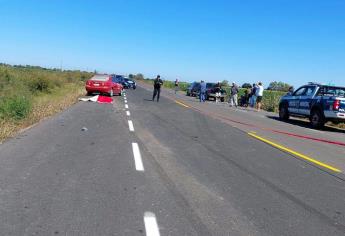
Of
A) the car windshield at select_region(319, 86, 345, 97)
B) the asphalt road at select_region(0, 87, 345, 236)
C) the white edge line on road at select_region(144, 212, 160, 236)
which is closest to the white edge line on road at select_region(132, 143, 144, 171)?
the asphalt road at select_region(0, 87, 345, 236)

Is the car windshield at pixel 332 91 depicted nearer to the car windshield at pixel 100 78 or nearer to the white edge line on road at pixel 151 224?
the car windshield at pixel 100 78

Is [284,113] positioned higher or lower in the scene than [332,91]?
lower

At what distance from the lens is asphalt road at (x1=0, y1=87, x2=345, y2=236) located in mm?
5336

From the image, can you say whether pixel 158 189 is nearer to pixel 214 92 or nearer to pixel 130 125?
pixel 130 125

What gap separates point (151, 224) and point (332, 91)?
18999 millimetres

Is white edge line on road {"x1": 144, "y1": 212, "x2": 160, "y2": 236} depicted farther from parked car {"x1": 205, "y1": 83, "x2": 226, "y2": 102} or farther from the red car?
parked car {"x1": 205, "y1": 83, "x2": 226, "y2": 102}

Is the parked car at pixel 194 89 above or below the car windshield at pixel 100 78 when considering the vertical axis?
below

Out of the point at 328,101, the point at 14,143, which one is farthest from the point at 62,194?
the point at 328,101

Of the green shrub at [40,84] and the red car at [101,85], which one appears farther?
the green shrub at [40,84]

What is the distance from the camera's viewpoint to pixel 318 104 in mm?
21922

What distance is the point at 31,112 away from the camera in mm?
16797

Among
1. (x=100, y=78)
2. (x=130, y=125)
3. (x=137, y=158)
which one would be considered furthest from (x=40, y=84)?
(x=137, y=158)

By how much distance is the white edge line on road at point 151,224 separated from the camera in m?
5.04

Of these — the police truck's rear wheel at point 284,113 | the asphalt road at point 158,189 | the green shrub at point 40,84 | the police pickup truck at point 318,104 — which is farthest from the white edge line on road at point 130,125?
the green shrub at point 40,84
